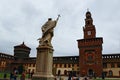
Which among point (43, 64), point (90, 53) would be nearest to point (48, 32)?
point (43, 64)

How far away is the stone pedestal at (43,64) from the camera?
12.7 metres

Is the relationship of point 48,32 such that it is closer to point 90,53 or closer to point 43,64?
point 43,64

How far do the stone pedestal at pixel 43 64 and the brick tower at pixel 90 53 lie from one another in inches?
1618

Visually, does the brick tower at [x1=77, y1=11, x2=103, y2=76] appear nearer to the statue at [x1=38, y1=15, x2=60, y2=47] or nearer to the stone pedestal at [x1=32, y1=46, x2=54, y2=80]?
the statue at [x1=38, y1=15, x2=60, y2=47]

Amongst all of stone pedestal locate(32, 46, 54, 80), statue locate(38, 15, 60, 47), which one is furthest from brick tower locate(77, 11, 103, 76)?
stone pedestal locate(32, 46, 54, 80)

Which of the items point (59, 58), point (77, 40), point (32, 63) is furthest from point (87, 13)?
point (32, 63)

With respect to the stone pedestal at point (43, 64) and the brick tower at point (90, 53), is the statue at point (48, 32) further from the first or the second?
the brick tower at point (90, 53)

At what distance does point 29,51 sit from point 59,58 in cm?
1901

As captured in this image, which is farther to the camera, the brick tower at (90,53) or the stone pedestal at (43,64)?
the brick tower at (90,53)

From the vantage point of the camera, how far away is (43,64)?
1291 centimetres

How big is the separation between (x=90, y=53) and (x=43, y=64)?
143 ft

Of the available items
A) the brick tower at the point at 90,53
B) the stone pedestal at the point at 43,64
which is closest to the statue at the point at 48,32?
the stone pedestal at the point at 43,64

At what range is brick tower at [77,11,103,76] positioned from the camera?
52.9m

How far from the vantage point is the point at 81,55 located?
56.4m
